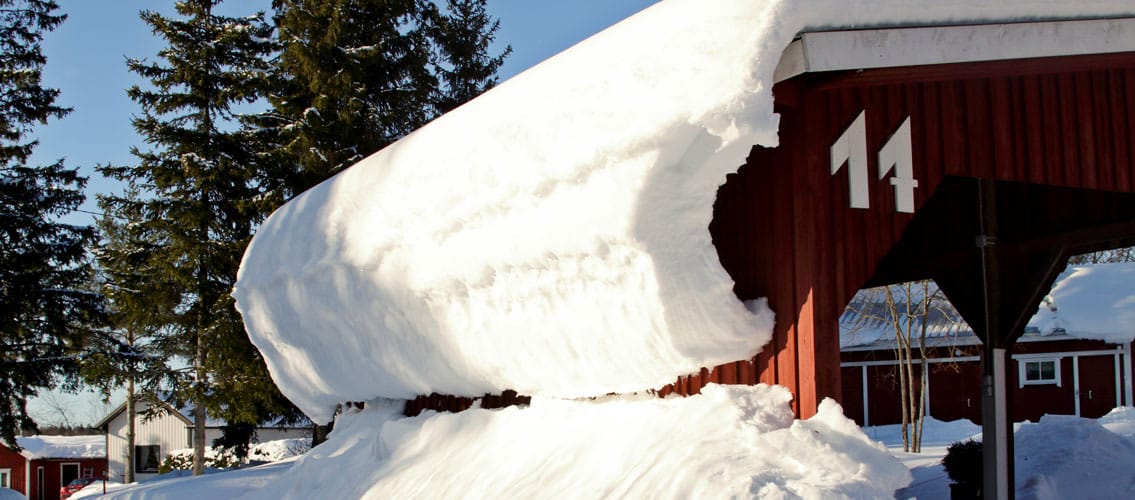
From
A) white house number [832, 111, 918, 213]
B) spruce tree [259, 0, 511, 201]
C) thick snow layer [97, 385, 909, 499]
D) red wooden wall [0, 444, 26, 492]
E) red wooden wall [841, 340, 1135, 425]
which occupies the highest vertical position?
spruce tree [259, 0, 511, 201]

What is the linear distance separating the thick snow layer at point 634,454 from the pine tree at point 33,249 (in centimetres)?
1654

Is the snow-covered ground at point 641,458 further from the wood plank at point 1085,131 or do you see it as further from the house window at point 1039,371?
A: the house window at point 1039,371

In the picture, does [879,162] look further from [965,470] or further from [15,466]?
[15,466]

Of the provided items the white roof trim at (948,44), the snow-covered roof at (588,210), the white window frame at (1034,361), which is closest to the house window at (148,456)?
the white window frame at (1034,361)

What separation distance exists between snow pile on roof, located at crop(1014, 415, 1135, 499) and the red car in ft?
124

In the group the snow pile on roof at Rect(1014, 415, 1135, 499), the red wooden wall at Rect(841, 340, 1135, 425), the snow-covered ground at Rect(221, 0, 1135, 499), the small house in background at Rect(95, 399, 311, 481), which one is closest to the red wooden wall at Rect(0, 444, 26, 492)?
the small house in background at Rect(95, 399, 311, 481)

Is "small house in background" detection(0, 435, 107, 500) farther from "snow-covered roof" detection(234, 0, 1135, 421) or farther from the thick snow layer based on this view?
"snow-covered roof" detection(234, 0, 1135, 421)

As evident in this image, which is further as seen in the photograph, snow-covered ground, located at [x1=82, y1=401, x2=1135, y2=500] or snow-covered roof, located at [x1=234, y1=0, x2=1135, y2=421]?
snow-covered roof, located at [x1=234, y1=0, x2=1135, y2=421]

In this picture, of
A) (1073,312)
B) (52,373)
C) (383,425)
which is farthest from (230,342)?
A: (1073,312)

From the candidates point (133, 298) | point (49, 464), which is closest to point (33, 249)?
point (133, 298)

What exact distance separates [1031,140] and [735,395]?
2.35 m

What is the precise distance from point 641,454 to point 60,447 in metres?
49.5

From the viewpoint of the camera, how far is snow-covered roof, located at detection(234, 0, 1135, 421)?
15.5ft

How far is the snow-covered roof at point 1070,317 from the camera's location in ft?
70.5
